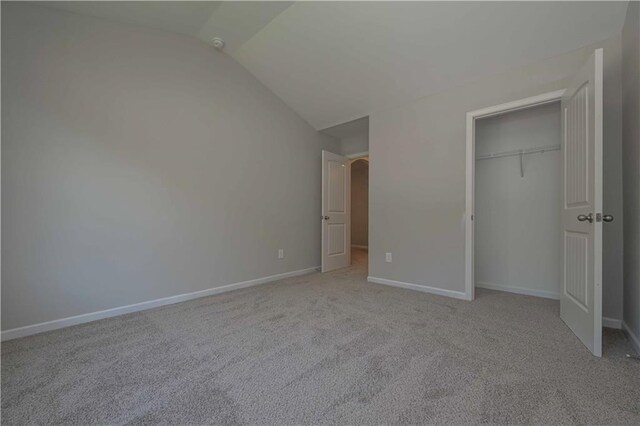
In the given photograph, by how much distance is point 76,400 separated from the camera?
1283mm

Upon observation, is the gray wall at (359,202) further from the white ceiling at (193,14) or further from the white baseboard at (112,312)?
the white ceiling at (193,14)

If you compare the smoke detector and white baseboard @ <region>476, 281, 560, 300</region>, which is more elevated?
the smoke detector

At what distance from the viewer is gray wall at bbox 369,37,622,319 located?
214 cm

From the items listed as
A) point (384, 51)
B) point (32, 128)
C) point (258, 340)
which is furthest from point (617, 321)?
point (32, 128)

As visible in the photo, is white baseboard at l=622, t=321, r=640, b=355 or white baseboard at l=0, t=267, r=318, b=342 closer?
white baseboard at l=622, t=321, r=640, b=355

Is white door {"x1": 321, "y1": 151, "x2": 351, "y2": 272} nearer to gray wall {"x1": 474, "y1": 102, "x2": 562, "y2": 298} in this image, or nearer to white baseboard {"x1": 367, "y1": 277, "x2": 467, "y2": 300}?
white baseboard {"x1": 367, "y1": 277, "x2": 467, "y2": 300}

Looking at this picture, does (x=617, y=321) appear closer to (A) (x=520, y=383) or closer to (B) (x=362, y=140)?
(A) (x=520, y=383)

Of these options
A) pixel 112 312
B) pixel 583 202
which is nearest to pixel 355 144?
pixel 583 202

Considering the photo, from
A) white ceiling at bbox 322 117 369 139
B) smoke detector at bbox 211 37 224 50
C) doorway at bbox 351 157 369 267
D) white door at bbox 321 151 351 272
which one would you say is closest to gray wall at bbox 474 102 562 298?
white ceiling at bbox 322 117 369 139

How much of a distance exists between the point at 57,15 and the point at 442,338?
386 centimetres

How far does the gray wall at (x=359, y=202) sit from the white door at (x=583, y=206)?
509 cm

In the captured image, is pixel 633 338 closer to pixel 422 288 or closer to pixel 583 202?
pixel 583 202

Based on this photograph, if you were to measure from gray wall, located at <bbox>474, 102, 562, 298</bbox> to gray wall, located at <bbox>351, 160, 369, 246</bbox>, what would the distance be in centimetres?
399

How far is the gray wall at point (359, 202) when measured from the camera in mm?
7234
